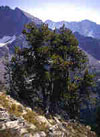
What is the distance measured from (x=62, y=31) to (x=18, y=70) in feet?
31.6

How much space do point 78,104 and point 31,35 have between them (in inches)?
642

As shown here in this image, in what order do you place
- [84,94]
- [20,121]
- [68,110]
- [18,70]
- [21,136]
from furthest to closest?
[68,110], [84,94], [18,70], [20,121], [21,136]

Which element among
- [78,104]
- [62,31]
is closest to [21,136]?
[62,31]

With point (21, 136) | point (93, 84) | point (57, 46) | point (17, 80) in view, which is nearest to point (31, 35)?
point (57, 46)

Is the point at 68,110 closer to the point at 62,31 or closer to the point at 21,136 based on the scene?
the point at 62,31

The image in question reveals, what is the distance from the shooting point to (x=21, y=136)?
12.4 metres

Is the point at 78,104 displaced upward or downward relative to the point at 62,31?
downward

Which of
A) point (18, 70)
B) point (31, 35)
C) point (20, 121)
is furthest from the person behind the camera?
point (18, 70)

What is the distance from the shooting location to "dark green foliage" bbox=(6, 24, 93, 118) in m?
29.4

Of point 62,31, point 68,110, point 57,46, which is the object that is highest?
point 62,31

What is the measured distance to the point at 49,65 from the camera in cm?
2997

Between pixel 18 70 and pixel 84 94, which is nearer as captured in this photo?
pixel 18 70

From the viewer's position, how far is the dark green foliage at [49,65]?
1156 inches

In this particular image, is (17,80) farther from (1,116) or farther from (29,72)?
(1,116)
